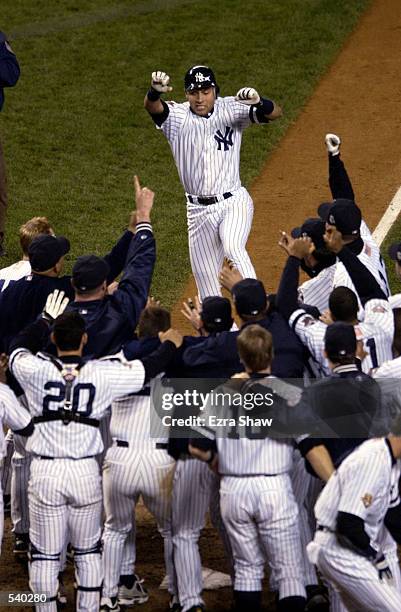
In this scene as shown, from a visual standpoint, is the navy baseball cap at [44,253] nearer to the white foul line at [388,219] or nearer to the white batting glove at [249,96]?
the white batting glove at [249,96]

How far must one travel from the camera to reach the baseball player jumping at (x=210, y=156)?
10.0 m

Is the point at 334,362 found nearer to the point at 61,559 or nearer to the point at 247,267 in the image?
the point at 61,559

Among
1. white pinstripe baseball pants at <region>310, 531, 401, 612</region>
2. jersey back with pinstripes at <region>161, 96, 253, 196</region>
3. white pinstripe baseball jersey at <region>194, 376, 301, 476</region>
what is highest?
jersey back with pinstripes at <region>161, 96, 253, 196</region>

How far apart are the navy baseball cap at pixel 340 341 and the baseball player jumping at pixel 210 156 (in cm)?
316

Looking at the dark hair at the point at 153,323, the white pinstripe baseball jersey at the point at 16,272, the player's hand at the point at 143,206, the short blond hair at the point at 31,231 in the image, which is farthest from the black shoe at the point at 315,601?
the short blond hair at the point at 31,231

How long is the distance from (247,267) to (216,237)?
480 millimetres

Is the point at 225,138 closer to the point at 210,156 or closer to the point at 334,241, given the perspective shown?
the point at 210,156

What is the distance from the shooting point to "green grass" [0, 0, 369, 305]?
13281 mm

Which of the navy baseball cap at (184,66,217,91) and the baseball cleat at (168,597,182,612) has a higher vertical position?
the navy baseball cap at (184,66,217,91)

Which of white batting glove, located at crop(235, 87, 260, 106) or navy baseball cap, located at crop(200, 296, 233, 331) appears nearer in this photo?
navy baseball cap, located at crop(200, 296, 233, 331)

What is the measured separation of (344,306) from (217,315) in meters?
0.72

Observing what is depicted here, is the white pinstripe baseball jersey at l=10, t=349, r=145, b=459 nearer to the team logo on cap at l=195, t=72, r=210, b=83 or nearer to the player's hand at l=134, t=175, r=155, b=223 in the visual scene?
the player's hand at l=134, t=175, r=155, b=223

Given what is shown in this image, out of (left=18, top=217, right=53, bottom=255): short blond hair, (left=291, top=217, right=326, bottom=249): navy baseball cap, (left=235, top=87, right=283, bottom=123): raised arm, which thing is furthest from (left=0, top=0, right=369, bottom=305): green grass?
(left=291, top=217, right=326, bottom=249): navy baseball cap

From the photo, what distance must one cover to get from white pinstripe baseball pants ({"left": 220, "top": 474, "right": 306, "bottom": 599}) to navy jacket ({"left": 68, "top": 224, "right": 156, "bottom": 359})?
116 cm
